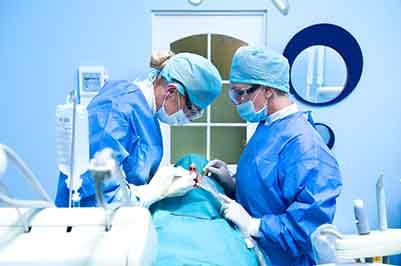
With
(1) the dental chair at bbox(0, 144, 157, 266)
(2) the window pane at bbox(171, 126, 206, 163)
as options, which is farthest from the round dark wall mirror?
(1) the dental chair at bbox(0, 144, 157, 266)

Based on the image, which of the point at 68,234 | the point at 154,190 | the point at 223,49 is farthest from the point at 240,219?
the point at 223,49

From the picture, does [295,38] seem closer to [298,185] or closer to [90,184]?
[298,185]

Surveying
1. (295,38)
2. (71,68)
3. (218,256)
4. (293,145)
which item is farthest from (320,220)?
(71,68)

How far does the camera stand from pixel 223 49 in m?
2.83

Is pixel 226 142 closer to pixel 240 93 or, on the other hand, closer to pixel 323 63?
pixel 323 63

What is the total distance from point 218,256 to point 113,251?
0.47m

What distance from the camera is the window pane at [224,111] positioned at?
2.85 meters

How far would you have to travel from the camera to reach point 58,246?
1.88ft

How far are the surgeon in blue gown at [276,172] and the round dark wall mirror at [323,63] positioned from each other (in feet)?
4.17

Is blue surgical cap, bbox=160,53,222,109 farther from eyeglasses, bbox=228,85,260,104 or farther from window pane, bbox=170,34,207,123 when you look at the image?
window pane, bbox=170,34,207,123

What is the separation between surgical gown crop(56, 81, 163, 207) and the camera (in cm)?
124

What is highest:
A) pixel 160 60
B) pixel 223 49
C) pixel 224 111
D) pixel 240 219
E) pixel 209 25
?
pixel 209 25

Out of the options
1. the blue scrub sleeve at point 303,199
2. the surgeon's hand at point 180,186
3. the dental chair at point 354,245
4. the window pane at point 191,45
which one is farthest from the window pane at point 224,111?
the dental chair at point 354,245

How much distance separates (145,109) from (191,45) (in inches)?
59.3
